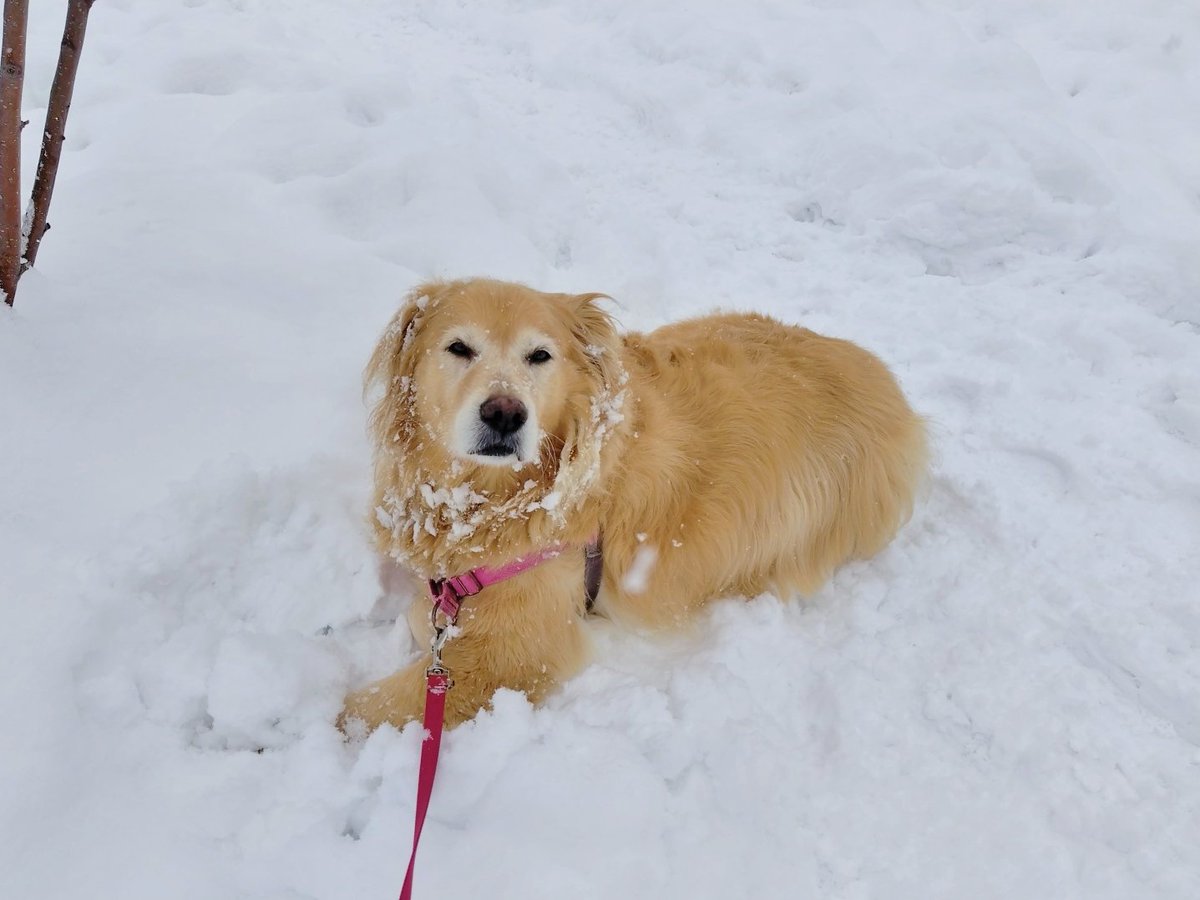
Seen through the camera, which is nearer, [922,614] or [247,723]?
[247,723]

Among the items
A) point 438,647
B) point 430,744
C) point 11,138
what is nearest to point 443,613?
point 438,647

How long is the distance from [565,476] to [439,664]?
2.34 feet

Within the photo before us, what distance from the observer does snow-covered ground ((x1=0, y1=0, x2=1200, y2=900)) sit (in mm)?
1892

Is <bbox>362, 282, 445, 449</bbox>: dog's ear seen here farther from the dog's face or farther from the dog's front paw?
the dog's front paw

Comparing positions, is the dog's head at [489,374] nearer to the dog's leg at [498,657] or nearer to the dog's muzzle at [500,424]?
the dog's muzzle at [500,424]

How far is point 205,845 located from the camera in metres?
1.78

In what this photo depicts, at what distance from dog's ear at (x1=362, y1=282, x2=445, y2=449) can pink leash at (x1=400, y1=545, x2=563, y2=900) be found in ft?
1.81

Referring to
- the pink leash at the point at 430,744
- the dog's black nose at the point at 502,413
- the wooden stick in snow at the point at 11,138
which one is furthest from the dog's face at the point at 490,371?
the wooden stick in snow at the point at 11,138

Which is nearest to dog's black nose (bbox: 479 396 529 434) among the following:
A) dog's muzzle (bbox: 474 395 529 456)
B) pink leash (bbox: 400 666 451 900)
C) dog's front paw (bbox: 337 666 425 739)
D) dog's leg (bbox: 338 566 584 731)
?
dog's muzzle (bbox: 474 395 529 456)

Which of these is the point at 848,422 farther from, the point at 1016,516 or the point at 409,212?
the point at 409,212

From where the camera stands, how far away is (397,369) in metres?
2.45

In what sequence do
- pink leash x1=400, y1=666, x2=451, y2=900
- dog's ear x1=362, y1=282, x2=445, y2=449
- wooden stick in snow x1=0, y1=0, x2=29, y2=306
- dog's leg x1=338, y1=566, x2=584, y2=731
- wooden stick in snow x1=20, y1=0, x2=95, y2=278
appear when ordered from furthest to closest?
dog's ear x1=362, y1=282, x2=445, y2=449 → dog's leg x1=338, y1=566, x2=584, y2=731 → wooden stick in snow x1=20, y1=0, x2=95, y2=278 → wooden stick in snow x1=0, y1=0, x2=29, y2=306 → pink leash x1=400, y1=666, x2=451, y2=900

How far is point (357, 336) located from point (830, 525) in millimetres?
2239

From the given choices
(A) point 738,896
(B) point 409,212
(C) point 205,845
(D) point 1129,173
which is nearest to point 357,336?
(B) point 409,212
